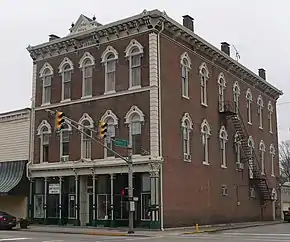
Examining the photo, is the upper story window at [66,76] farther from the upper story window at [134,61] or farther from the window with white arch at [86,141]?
the upper story window at [134,61]

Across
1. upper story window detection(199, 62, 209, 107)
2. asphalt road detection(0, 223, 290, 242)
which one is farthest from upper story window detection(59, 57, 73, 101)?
asphalt road detection(0, 223, 290, 242)

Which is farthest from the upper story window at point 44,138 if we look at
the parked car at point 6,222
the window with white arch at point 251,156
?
the window with white arch at point 251,156

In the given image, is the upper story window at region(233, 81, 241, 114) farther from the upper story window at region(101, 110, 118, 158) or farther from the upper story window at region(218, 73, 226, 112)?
the upper story window at region(101, 110, 118, 158)

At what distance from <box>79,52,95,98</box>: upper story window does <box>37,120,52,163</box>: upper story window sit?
4.46m

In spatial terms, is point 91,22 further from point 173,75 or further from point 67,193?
point 67,193

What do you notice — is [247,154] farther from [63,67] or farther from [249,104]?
[63,67]

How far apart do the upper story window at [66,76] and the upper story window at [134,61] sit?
19.4ft

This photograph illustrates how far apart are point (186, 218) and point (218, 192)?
5.78m

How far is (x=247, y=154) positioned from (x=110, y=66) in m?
15.9

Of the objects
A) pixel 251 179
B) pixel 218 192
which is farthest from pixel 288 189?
pixel 218 192

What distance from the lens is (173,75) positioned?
3678 cm

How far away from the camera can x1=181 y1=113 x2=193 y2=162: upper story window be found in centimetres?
3716

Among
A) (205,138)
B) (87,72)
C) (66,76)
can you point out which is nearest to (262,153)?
(205,138)

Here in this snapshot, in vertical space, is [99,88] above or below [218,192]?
above
